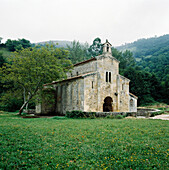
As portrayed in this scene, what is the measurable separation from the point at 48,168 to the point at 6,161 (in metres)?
1.47

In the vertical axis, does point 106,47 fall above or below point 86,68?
above

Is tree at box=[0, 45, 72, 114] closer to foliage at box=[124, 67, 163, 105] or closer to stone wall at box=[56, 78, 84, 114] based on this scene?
stone wall at box=[56, 78, 84, 114]

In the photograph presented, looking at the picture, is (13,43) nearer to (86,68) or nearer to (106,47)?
(86,68)

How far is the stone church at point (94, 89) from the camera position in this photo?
21578mm

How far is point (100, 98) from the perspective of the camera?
22625 mm

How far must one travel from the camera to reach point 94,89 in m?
22.2

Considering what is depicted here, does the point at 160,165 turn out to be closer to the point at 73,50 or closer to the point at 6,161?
the point at 6,161

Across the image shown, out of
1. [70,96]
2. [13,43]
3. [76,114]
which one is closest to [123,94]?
[70,96]

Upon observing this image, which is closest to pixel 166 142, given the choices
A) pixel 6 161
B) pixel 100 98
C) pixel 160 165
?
pixel 160 165

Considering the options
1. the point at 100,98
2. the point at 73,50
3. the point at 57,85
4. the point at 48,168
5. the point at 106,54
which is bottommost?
the point at 48,168

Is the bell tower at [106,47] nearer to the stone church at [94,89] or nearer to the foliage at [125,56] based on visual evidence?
the stone church at [94,89]

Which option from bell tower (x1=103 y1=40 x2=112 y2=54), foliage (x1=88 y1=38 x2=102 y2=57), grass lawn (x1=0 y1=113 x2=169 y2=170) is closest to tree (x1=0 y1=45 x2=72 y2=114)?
bell tower (x1=103 y1=40 x2=112 y2=54)

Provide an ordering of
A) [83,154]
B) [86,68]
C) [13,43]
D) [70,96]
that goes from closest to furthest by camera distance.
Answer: [83,154] → [70,96] → [86,68] → [13,43]

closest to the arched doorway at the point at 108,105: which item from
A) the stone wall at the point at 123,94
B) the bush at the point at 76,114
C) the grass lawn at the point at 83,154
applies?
the stone wall at the point at 123,94
